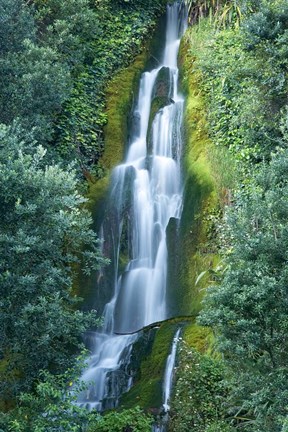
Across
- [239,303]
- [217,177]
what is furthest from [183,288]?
[239,303]

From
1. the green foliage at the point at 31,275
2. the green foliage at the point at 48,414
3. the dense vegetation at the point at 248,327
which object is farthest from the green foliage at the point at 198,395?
the green foliage at the point at 31,275

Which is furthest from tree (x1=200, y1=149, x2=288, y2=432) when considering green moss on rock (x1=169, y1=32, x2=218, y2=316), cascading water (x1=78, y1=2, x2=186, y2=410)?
cascading water (x1=78, y1=2, x2=186, y2=410)

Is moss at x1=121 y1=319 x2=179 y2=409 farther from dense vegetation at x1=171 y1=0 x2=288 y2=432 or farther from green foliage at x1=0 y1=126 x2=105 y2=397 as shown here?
green foliage at x1=0 y1=126 x2=105 y2=397

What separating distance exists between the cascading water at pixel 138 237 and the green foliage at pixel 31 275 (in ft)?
6.48

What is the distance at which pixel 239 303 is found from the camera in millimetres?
8594

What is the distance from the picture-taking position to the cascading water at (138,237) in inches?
509

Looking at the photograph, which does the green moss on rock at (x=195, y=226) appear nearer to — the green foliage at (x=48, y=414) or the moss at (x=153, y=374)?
the moss at (x=153, y=374)

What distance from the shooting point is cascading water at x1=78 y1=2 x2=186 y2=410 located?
12.9m

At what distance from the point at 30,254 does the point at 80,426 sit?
A: 10.2ft

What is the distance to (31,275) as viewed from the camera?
10.2 metres

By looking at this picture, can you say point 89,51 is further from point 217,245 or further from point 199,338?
point 199,338

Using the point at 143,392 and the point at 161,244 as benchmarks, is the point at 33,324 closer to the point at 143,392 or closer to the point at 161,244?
the point at 143,392

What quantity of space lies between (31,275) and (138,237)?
239 inches

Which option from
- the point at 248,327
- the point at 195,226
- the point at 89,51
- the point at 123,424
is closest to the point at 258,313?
the point at 248,327
